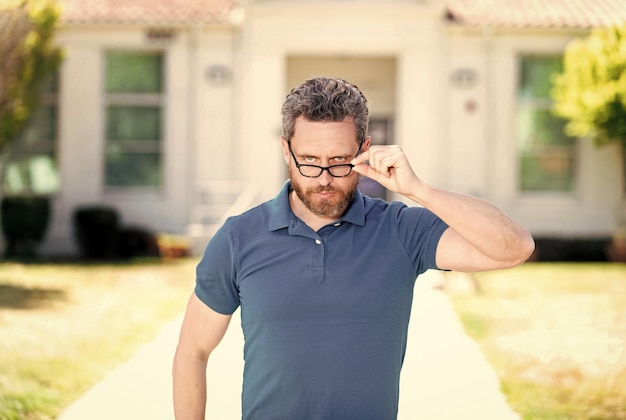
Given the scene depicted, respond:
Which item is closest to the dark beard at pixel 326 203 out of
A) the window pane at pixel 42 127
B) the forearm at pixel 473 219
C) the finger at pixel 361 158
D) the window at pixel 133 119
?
the finger at pixel 361 158

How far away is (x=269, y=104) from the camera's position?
52.0 feet

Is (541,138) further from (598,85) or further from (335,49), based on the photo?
(335,49)

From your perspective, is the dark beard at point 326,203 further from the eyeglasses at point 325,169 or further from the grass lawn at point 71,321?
the grass lawn at point 71,321

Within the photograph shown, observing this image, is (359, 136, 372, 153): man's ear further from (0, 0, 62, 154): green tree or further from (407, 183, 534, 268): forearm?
(0, 0, 62, 154): green tree

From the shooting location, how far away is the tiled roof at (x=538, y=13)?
1562 centimetres

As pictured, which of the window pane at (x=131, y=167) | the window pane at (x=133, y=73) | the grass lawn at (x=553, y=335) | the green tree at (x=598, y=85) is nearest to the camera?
the grass lawn at (x=553, y=335)

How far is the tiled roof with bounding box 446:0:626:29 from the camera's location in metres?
15.6

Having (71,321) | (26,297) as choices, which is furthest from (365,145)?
(26,297)

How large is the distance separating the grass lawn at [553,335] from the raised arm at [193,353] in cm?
298

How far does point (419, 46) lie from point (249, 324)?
13.6 metres

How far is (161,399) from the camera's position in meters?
5.54

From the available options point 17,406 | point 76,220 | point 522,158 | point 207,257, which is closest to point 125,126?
point 76,220

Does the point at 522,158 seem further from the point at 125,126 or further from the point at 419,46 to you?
the point at 125,126

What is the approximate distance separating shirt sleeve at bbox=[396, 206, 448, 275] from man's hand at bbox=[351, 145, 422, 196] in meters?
0.13
